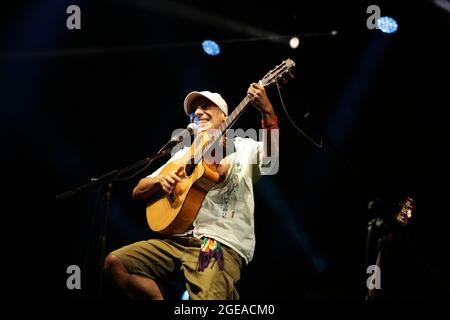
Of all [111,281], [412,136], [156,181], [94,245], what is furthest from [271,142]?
[94,245]

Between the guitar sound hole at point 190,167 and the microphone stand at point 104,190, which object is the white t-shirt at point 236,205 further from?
the microphone stand at point 104,190

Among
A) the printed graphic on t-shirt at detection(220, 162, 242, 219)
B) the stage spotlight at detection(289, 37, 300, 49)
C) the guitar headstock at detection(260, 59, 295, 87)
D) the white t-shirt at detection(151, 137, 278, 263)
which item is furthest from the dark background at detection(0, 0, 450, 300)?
the printed graphic on t-shirt at detection(220, 162, 242, 219)

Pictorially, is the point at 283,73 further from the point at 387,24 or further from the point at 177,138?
the point at 387,24

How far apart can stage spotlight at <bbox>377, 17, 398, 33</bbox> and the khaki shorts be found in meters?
3.82

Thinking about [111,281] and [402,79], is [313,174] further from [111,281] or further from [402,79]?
[111,281]

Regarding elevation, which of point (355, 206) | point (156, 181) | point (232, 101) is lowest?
point (156, 181)

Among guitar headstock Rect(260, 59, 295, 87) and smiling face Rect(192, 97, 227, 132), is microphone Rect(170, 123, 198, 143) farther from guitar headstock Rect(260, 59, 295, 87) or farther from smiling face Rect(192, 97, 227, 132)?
guitar headstock Rect(260, 59, 295, 87)

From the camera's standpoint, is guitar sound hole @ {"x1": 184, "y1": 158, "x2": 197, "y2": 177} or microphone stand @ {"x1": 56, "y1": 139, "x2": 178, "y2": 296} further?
guitar sound hole @ {"x1": 184, "y1": 158, "x2": 197, "y2": 177}

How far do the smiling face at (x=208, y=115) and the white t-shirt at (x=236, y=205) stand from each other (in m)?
0.32

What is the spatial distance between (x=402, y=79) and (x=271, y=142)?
2.99 meters

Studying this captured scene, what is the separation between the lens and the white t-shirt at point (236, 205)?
11.4 ft

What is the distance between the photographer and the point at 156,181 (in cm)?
379

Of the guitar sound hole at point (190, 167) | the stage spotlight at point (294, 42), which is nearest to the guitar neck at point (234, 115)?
the guitar sound hole at point (190, 167)

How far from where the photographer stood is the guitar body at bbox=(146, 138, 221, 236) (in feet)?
11.5
